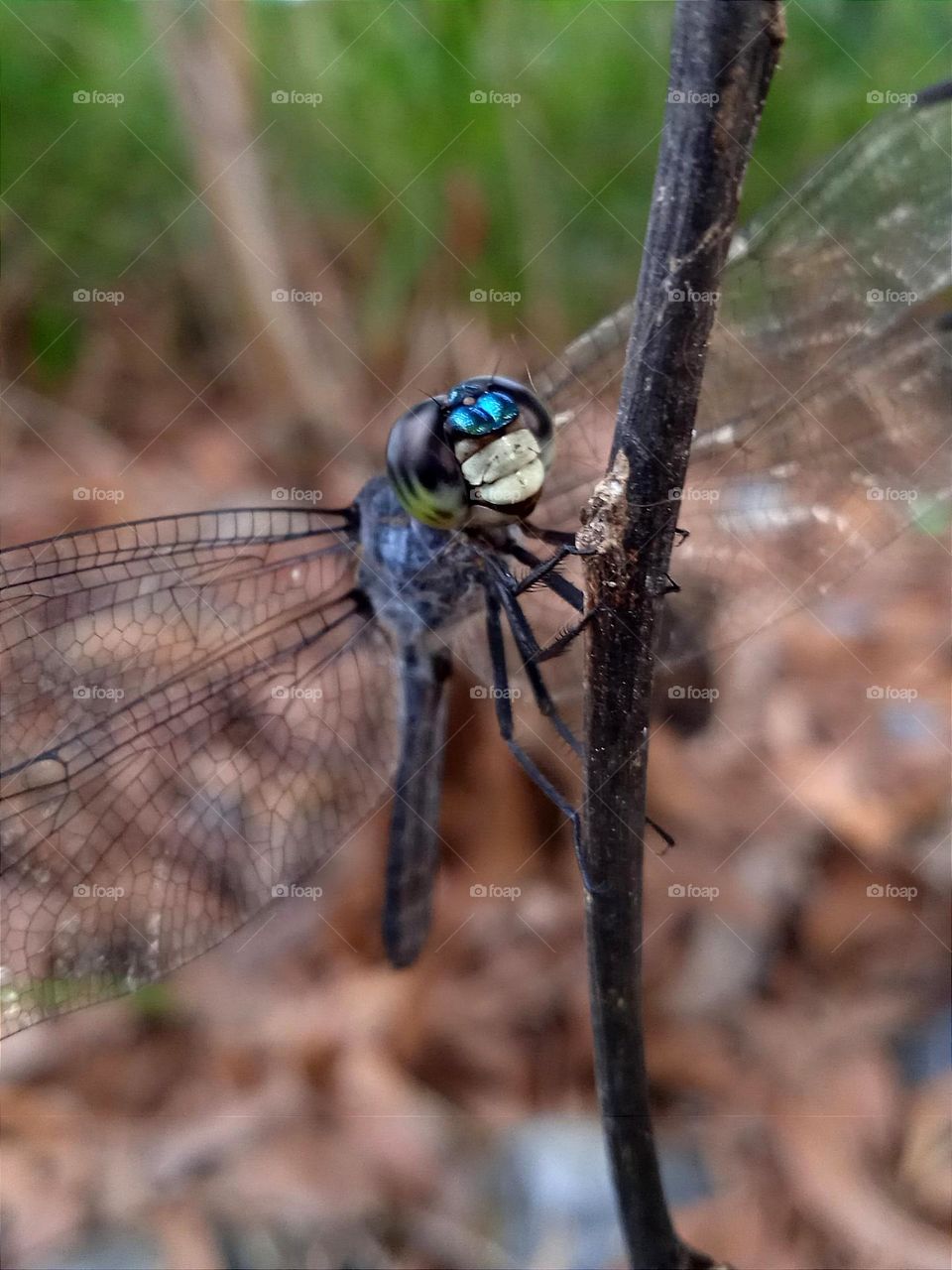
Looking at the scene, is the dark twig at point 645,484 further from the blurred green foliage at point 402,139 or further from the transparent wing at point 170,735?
the blurred green foliage at point 402,139

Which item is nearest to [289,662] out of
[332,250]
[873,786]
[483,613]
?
[483,613]

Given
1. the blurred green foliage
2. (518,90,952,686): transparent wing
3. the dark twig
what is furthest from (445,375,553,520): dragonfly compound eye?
the blurred green foliage

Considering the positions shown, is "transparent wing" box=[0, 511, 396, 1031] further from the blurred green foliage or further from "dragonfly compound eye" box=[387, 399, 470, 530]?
the blurred green foliage

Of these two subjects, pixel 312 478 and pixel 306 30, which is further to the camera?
pixel 312 478

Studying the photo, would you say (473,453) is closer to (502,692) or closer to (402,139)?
(502,692)

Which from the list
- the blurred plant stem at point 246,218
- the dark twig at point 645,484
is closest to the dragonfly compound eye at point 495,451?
the dark twig at point 645,484

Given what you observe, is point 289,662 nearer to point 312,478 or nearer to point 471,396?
point 471,396

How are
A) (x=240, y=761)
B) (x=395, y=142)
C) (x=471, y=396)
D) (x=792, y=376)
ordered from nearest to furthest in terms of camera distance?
(x=471, y=396) → (x=792, y=376) → (x=240, y=761) → (x=395, y=142)
